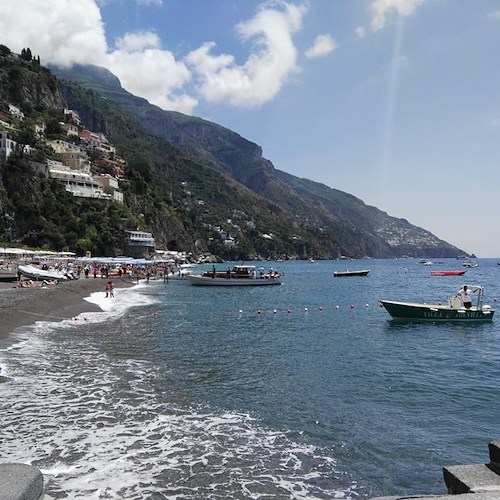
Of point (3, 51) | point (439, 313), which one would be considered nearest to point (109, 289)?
point (439, 313)

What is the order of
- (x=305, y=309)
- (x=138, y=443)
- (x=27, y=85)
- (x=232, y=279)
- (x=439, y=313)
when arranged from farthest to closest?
(x=27, y=85) < (x=232, y=279) < (x=305, y=309) < (x=439, y=313) < (x=138, y=443)

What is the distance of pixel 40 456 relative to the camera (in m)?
8.66

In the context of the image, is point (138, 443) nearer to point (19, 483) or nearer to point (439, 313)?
point (19, 483)

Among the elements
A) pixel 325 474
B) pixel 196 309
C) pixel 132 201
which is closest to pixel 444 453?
pixel 325 474

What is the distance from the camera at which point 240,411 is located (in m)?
12.1

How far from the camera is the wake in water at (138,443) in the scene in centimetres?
784

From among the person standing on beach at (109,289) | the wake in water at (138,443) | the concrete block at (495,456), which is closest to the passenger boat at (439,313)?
the wake in water at (138,443)

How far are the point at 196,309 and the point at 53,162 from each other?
84055mm

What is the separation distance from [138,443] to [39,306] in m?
23.8

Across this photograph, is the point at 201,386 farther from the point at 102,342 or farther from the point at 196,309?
the point at 196,309

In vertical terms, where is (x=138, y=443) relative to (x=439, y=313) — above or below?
below

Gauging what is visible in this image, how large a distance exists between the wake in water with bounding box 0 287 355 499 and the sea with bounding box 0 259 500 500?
0.13 ft

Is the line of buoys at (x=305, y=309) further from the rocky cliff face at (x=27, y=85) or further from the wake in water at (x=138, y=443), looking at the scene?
the rocky cliff face at (x=27, y=85)

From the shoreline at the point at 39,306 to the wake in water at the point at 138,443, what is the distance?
918 centimetres
